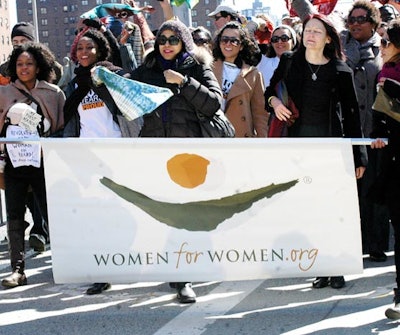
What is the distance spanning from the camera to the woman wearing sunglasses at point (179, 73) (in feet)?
19.9

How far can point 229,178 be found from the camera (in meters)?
5.55

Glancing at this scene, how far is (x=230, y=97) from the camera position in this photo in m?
7.49

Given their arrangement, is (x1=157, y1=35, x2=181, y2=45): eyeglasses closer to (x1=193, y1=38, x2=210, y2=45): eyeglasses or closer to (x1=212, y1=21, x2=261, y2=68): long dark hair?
(x1=212, y1=21, x2=261, y2=68): long dark hair

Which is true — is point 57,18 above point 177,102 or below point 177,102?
above

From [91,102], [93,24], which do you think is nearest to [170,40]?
[91,102]

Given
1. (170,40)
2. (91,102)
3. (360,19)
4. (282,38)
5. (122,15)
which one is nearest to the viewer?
(170,40)

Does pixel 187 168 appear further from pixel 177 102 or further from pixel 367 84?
pixel 367 84

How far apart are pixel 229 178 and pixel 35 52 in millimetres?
2490

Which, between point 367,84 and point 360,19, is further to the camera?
point 360,19

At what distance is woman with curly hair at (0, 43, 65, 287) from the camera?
6.72 meters

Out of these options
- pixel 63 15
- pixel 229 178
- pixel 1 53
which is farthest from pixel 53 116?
pixel 63 15

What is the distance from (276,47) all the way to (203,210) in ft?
11.3

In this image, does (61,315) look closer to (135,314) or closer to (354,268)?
(135,314)

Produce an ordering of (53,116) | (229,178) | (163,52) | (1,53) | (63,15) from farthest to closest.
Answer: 1. (63,15)
2. (1,53)
3. (53,116)
4. (163,52)
5. (229,178)
